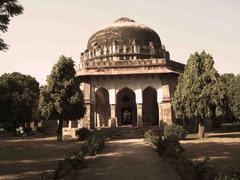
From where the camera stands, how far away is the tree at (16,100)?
34.9m

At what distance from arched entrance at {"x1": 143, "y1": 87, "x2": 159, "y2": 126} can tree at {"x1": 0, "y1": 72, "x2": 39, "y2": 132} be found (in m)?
12.4

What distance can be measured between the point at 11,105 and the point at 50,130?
19.6ft

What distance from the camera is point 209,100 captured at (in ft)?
80.5

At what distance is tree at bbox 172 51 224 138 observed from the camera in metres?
24.4

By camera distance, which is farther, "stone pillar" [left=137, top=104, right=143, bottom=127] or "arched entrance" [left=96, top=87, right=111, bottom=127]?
"arched entrance" [left=96, top=87, right=111, bottom=127]

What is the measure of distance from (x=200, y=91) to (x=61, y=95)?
34.1 feet

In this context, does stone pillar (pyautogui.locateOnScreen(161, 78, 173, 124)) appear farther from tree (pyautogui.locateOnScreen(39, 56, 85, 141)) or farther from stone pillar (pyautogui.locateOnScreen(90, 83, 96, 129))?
tree (pyautogui.locateOnScreen(39, 56, 85, 141))

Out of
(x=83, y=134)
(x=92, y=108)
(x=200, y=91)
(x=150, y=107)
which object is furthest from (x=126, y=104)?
(x=200, y=91)

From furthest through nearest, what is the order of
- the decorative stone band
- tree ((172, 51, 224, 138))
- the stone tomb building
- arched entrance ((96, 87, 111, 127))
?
the decorative stone band
arched entrance ((96, 87, 111, 127))
the stone tomb building
tree ((172, 51, 224, 138))

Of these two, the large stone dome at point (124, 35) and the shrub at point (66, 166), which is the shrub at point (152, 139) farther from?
the large stone dome at point (124, 35)

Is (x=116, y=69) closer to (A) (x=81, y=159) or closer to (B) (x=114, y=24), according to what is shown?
(B) (x=114, y=24)

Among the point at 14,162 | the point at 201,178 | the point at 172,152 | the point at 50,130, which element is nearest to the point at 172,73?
the point at 50,130

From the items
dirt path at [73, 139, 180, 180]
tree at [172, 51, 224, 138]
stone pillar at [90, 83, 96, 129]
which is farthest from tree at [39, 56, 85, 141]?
dirt path at [73, 139, 180, 180]

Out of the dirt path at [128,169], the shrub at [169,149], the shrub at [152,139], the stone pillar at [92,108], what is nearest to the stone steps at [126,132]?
the stone pillar at [92,108]
